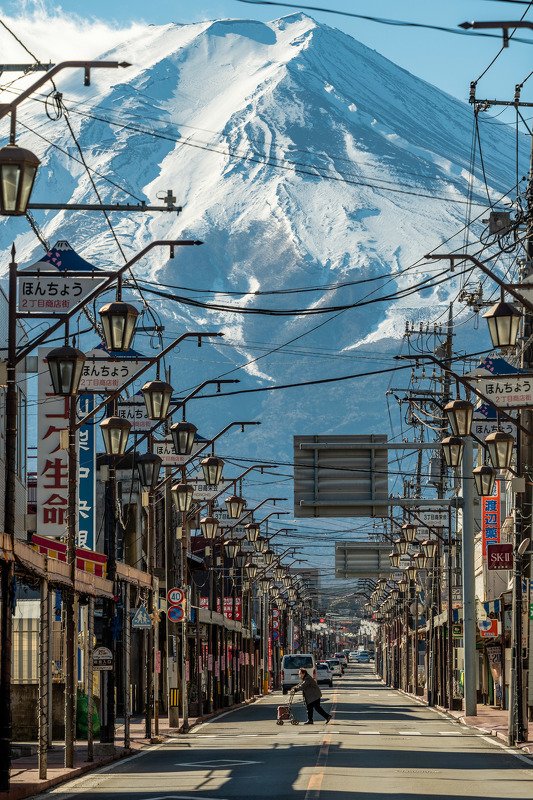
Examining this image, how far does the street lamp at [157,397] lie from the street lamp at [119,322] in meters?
4.35

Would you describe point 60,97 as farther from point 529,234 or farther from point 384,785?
point 529,234

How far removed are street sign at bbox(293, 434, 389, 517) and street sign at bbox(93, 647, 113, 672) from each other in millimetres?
17516

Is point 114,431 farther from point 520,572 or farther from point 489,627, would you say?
point 489,627

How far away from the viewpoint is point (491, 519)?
213 feet

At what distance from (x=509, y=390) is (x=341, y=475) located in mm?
20799

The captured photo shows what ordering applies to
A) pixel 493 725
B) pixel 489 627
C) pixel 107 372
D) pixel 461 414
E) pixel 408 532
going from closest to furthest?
pixel 107 372
pixel 461 414
pixel 493 725
pixel 489 627
pixel 408 532

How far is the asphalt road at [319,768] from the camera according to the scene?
909 inches

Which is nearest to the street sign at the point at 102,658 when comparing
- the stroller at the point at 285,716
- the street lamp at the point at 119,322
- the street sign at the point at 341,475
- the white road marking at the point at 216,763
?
the white road marking at the point at 216,763

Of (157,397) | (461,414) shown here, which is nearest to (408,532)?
(461,414)

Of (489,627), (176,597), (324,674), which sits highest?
(176,597)

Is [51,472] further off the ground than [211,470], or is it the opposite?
[211,470]

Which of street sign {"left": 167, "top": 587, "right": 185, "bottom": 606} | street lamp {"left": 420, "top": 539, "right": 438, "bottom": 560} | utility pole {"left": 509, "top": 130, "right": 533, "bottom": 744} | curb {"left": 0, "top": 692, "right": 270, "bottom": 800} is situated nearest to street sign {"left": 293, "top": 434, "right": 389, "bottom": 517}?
street sign {"left": 167, "top": 587, "right": 185, "bottom": 606}

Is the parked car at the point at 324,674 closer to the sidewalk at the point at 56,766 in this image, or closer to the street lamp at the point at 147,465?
the sidewalk at the point at 56,766

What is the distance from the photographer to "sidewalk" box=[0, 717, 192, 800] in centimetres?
2445
